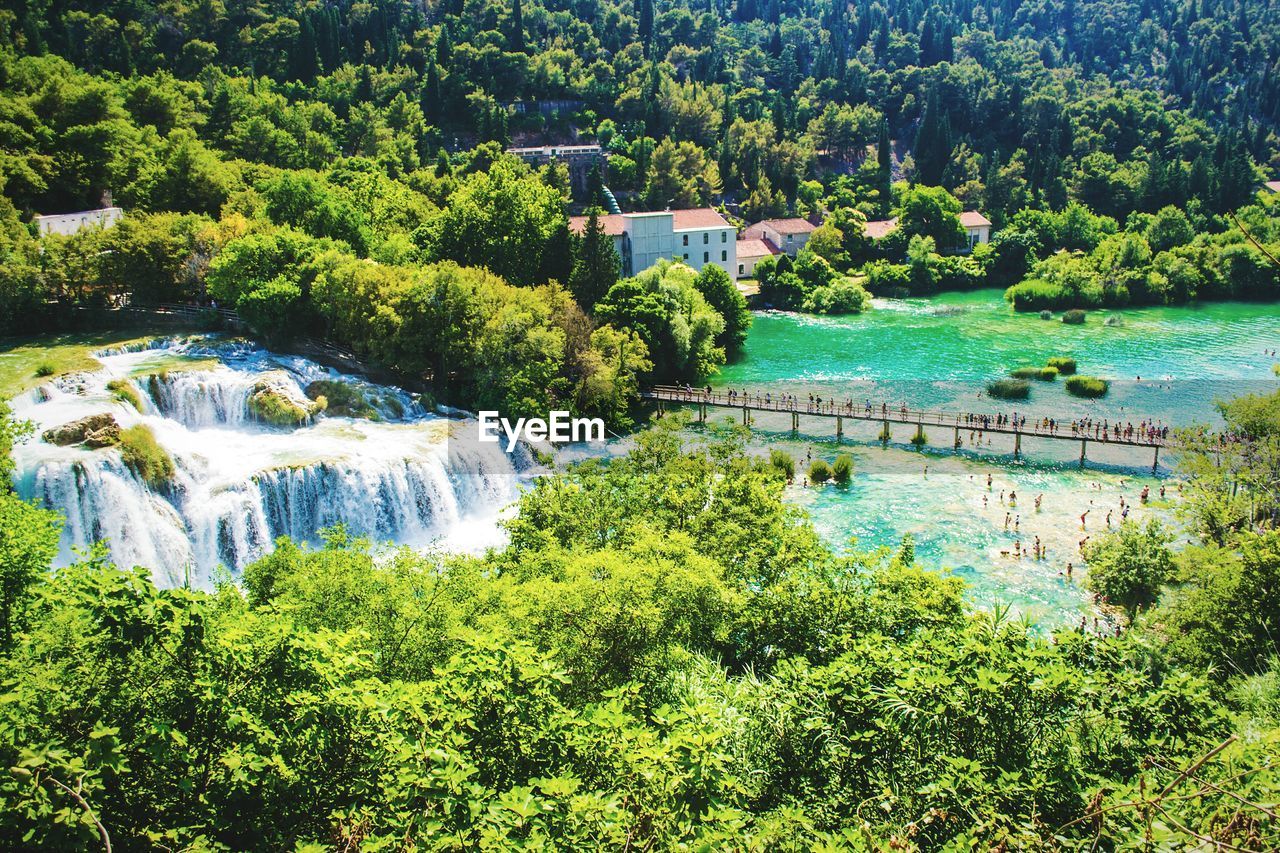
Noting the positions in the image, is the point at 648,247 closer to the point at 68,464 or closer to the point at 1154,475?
the point at 1154,475

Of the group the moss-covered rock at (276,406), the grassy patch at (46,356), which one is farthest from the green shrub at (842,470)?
the grassy patch at (46,356)

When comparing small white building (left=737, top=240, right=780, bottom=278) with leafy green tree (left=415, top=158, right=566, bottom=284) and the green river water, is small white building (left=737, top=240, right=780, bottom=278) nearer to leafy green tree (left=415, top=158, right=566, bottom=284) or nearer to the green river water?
the green river water

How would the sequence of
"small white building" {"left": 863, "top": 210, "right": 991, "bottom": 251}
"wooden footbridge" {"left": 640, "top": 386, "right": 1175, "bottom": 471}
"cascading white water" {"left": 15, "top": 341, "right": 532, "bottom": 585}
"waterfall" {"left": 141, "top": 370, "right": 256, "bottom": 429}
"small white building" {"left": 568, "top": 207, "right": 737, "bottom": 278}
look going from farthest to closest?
"small white building" {"left": 863, "top": 210, "right": 991, "bottom": 251}, "small white building" {"left": 568, "top": 207, "right": 737, "bottom": 278}, "wooden footbridge" {"left": 640, "top": 386, "right": 1175, "bottom": 471}, "waterfall" {"left": 141, "top": 370, "right": 256, "bottom": 429}, "cascading white water" {"left": 15, "top": 341, "right": 532, "bottom": 585}

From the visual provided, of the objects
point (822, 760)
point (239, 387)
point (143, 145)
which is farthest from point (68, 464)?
point (143, 145)

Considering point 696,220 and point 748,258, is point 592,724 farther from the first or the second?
point 748,258

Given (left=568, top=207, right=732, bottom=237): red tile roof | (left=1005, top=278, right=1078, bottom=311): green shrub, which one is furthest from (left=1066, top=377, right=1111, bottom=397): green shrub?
(left=568, top=207, right=732, bottom=237): red tile roof

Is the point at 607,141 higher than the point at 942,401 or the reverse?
higher

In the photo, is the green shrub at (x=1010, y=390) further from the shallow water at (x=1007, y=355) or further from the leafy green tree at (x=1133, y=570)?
the leafy green tree at (x=1133, y=570)
